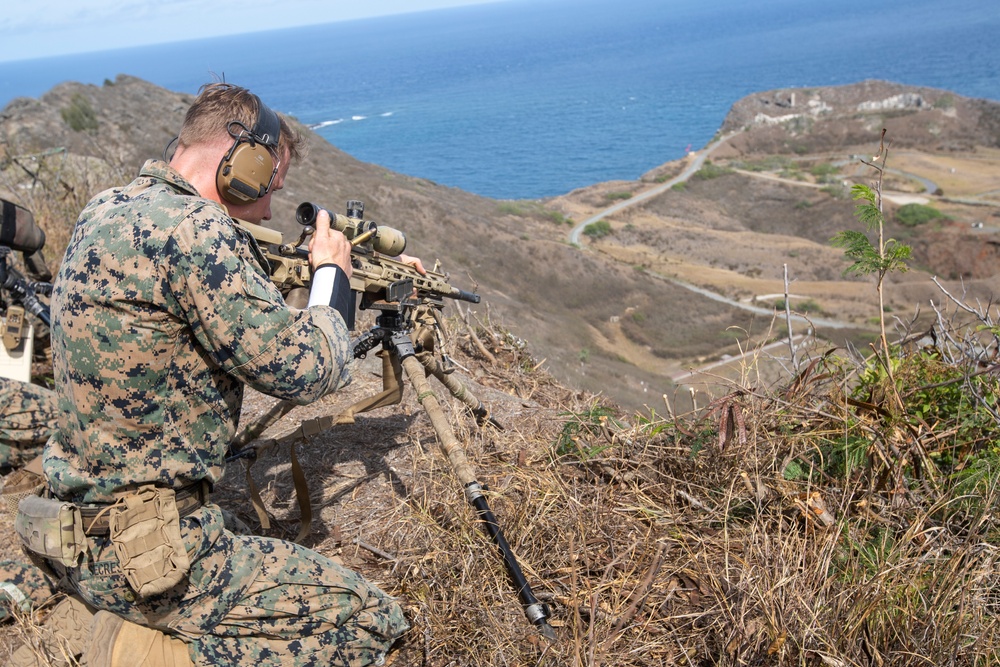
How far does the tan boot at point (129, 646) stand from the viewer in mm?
2598

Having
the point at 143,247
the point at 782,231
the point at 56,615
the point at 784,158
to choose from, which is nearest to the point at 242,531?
A: the point at 56,615

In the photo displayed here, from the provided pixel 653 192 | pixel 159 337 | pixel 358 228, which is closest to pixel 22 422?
pixel 159 337

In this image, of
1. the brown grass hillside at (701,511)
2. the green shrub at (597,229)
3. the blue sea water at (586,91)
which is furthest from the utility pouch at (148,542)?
the green shrub at (597,229)

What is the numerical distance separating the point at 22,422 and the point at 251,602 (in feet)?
6.34

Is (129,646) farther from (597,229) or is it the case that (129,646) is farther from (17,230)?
(597,229)

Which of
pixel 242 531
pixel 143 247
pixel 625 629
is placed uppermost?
pixel 143 247

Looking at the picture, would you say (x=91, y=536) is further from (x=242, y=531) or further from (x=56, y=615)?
(x=242, y=531)

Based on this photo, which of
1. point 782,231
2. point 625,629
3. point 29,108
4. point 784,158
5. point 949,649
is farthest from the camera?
point 784,158

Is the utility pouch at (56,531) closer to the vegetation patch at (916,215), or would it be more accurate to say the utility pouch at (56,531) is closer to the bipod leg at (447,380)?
the bipod leg at (447,380)

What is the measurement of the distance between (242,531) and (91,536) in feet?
3.05

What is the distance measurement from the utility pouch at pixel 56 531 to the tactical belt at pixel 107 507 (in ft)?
0.08

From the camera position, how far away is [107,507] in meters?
2.53

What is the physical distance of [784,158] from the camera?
58719 mm

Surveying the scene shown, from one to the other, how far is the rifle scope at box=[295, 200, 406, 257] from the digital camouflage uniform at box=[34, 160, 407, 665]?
0.40 meters
